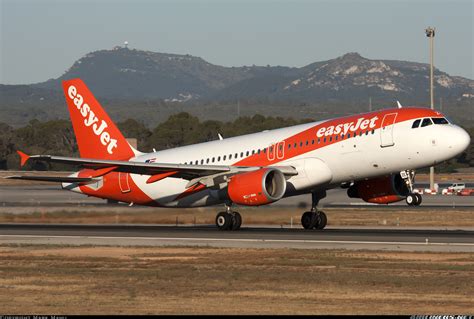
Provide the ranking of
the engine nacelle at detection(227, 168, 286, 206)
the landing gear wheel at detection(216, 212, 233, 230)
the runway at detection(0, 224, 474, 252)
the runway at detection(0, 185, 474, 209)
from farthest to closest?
the runway at detection(0, 185, 474, 209)
the landing gear wheel at detection(216, 212, 233, 230)
the engine nacelle at detection(227, 168, 286, 206)
the runway at detection(0, 224, 474, 252)

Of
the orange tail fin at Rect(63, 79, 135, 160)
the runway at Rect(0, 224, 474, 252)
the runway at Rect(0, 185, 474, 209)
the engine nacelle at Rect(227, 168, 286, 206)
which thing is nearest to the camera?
the runway at Rect(0, 224, 474, 252)

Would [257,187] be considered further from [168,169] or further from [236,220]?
[168,169]

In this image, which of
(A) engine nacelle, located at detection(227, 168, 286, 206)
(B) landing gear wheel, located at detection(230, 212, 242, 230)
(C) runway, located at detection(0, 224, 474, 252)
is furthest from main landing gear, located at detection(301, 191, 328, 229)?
(A) engine nacelle, located at detection(227, 168, 286, 206)

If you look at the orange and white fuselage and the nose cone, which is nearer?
the nose cone

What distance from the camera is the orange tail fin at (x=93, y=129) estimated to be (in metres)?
52.8

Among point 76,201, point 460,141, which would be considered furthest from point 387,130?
point 76,201

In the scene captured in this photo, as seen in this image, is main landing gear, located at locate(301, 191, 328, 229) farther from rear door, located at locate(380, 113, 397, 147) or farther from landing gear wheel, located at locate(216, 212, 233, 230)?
rear door, located at locate(380, 113, 397, 147)

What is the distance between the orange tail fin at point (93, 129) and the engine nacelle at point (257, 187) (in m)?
10.4

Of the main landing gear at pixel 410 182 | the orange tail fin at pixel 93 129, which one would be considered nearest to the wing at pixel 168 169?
the orange tail fin at pixel 93 129

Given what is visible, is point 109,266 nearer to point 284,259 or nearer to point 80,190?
point 284,259

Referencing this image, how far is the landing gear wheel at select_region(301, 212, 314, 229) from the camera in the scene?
47656 mm

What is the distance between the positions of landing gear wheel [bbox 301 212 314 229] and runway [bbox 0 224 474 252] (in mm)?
1041

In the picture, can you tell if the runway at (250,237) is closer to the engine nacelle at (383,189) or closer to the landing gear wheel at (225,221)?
the landing gear wheel at (225,221)

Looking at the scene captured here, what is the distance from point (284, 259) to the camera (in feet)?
107
